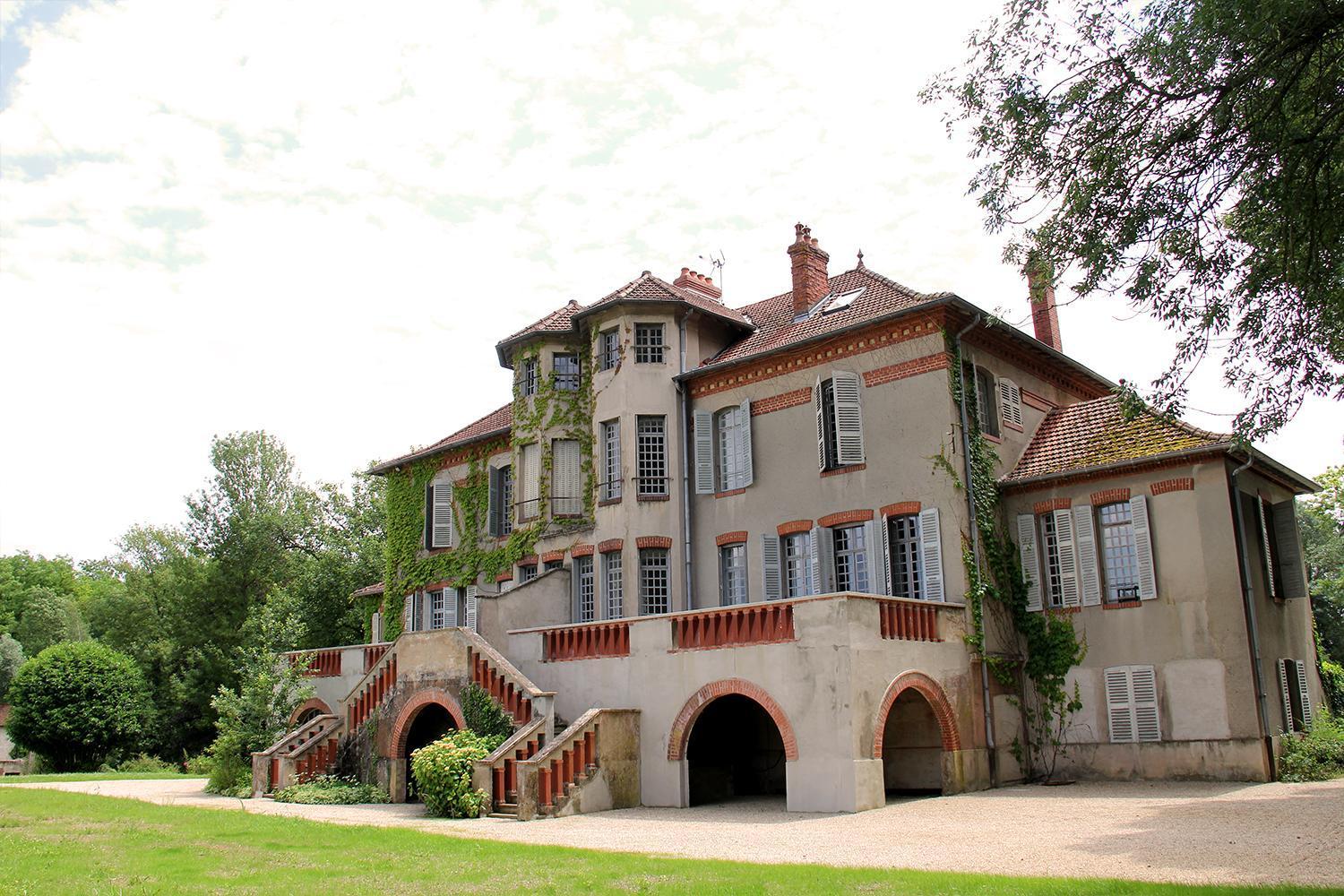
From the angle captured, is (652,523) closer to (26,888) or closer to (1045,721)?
(1045,721)

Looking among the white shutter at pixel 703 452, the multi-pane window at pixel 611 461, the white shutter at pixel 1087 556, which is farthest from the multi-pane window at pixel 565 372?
the white shutter at pixel 1087 556

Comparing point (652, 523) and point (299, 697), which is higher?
point (652, 523)

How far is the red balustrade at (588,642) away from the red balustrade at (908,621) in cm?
474

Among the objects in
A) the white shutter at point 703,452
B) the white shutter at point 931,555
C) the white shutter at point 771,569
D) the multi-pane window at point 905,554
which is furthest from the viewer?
the white shutter at point 703,452

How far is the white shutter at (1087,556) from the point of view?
20719mm

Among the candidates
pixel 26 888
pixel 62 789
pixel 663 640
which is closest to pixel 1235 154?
pixel 663 640

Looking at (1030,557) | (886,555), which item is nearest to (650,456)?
(886,555)

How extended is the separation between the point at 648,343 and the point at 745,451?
3.77 metres

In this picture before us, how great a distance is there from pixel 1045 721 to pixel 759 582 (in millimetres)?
6305

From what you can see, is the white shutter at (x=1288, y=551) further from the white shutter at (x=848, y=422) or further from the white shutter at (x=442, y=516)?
the white shutter at (x=442, y=516)

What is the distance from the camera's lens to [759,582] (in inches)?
923

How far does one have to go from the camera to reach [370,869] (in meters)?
11.1

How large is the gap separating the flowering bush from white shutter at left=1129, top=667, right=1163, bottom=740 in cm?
1166

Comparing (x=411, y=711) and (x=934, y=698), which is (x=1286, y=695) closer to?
(x=934, y=698)
